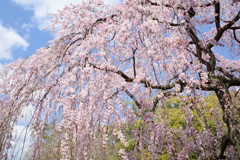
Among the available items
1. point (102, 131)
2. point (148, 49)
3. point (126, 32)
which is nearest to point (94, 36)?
point (126, 32)

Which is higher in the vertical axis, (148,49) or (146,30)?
(146,30)

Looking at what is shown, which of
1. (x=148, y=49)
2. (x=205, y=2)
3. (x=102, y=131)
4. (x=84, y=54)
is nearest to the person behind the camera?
(x=148, y=49)

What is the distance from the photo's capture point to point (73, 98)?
3951 mm

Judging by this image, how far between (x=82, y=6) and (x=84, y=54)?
1.53 metres

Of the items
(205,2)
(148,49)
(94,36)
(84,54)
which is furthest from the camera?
(205,2)

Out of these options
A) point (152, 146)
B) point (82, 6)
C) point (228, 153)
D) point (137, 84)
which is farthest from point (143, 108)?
point (82, 6)

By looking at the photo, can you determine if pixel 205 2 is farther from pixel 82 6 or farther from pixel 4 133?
pixel 4 133

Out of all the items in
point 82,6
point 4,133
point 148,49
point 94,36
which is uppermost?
point 82,6

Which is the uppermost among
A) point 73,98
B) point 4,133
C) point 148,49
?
point 148,49

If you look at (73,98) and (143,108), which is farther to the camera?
(143,108)

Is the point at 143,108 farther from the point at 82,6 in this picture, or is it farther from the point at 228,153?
the point at 82,6

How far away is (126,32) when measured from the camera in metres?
3.76

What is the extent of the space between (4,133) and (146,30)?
2.46m

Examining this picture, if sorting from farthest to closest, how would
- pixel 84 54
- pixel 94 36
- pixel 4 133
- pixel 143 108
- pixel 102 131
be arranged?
pixel 143 108, pixel 94 36, pixel 84 54, pixel 102 131, pixel 4 133
